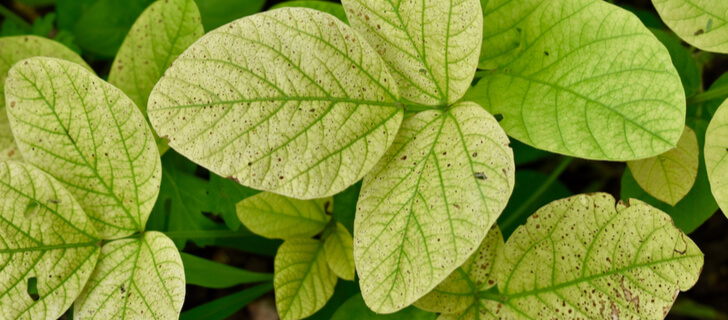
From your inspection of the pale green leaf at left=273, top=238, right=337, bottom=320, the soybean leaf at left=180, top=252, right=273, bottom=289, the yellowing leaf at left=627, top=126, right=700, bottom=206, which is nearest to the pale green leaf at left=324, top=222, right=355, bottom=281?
the pale green leaf at left=273, top=238, right=337, bottom=320

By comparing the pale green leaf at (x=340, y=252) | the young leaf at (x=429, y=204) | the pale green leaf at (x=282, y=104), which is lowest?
the pale green leaf at (x=340, y=252)

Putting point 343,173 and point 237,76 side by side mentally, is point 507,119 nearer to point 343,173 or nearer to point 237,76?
point 343,173

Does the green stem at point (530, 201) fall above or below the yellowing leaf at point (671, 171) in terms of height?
below

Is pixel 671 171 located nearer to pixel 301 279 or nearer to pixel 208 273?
pixel 301 279

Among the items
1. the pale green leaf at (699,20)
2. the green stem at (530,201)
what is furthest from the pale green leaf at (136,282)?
the pale green leaf at (699,20)

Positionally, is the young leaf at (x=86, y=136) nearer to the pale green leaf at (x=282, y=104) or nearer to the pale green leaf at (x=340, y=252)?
the pale green leaf at (x=282, y=104)

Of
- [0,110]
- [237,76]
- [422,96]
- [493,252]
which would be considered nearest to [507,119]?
[422,96]

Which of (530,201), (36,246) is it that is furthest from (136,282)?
(530,201)
